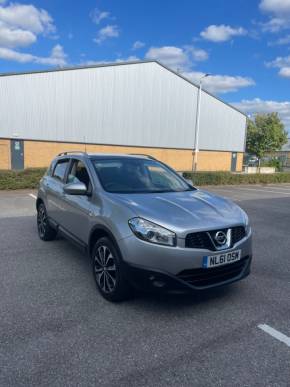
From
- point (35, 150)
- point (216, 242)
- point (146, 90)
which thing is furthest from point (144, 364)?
point (146, 90)

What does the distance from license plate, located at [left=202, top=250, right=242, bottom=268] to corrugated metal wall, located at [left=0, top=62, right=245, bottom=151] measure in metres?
20.9

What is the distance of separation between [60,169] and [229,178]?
662 inches

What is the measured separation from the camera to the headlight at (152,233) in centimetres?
293

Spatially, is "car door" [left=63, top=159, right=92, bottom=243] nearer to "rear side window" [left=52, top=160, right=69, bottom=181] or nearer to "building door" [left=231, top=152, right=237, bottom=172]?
"rear side window" [left=52, top=160, right=69, bottom=181]

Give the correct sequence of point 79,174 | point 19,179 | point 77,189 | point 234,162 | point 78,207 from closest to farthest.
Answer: point 77,189 → point 78,207 → point 79,174 → point 19,179 → point 234,162

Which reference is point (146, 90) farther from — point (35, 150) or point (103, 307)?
point (103, 307)

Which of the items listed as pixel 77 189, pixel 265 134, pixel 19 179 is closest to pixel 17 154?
pixel 19 179

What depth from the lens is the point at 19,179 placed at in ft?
45.4

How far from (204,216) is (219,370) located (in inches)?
55.5

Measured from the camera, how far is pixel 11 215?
8.33m

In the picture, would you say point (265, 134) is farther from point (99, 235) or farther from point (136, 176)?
point (99, 235)

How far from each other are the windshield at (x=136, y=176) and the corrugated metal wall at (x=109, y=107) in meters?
19.0

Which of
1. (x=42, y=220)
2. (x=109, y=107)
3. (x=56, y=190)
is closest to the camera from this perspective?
(x=56, y=190)

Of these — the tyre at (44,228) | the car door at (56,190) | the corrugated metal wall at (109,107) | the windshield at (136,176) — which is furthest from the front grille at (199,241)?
the corrugated metal wall at (109,107)
